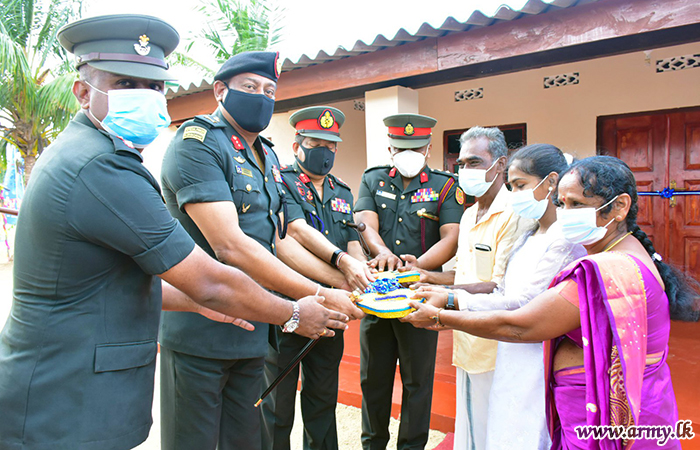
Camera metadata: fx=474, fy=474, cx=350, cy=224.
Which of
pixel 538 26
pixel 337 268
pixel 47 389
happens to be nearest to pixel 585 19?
pixel 538 26

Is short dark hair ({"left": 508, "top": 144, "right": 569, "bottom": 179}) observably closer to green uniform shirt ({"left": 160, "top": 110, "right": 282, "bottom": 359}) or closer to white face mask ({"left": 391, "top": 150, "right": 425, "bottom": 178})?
white face mask ({"left": 391, "top": 150, "right": 425, "bottom": 178})

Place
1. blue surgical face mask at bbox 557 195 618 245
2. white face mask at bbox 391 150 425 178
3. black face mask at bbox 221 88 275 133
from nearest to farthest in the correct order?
1. blue surgical face mask at bbox 557 195 618 245
2. black face mask at bbox 221 88 275 133
3. white face mask at bbox 391 150 425 178

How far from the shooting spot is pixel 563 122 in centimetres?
610

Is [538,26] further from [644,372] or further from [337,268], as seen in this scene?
[644,372]

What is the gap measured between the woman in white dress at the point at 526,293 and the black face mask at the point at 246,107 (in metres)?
1.28

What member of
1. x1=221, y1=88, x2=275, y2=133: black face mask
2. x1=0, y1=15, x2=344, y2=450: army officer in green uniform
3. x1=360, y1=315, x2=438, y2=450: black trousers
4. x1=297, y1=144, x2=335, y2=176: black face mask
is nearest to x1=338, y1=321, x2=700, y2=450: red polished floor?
x1=360, y1=315, x2=438, y2=450: black trousers

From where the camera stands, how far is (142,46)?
1690 millimetres

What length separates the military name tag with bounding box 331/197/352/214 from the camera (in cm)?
336

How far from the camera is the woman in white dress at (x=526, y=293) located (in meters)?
2.22

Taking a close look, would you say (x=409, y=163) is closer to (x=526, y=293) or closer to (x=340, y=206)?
(x=340, y=206)

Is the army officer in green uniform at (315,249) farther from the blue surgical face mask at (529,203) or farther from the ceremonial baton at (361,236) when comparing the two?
the blue surgical face mask at (529,203)

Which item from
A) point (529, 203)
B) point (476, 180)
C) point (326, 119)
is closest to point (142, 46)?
point (326, 119)

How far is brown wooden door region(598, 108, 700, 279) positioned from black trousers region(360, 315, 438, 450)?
3.82 metres

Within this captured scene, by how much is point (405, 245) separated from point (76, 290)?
2.40 m
